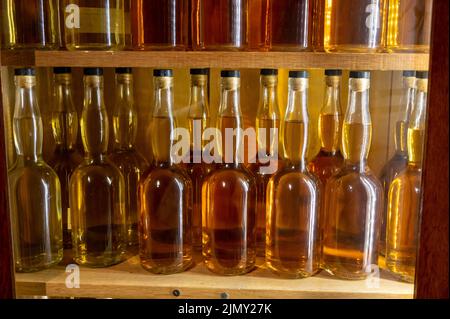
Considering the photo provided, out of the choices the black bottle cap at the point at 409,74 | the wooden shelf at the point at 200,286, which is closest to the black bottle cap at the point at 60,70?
the wooden shelf at the point at 200,286

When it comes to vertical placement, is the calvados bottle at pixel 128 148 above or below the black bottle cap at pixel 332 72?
below

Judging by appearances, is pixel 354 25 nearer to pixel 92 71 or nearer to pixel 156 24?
pixel 156 24

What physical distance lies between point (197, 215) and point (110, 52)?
319 millimetres

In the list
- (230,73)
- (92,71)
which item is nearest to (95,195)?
(92,71)

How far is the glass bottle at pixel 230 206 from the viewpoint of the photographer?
33.5 inches

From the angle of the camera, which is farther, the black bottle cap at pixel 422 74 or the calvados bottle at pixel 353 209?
the calvados bottle at pixel 353 209

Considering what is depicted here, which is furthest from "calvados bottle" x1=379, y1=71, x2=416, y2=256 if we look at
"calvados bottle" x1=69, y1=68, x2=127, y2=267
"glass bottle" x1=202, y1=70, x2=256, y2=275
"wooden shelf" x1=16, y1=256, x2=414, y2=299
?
"calvados bottle" x1=69, y1=68, x2=127, y2=267

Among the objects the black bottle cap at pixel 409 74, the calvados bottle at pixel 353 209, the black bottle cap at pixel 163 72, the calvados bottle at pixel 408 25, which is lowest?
the calvados bottle at pixel 353 209

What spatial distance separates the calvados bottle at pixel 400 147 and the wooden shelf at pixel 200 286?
0.10 meters

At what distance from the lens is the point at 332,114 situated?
0.90 meters

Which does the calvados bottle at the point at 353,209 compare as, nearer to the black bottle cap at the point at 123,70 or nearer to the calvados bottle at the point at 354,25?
the calvados bottle at the point at 354,25

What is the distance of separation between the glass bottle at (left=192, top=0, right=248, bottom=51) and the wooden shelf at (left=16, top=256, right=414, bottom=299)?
14.5 inches

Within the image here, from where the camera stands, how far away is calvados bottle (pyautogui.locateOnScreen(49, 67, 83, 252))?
3.02 ft
